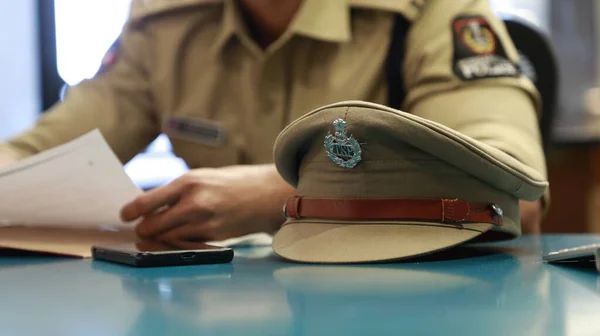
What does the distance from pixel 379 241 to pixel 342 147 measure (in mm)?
74

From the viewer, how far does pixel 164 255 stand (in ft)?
1.62

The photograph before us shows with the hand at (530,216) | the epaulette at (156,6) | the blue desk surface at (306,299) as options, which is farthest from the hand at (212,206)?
the epaulette at (156,6)

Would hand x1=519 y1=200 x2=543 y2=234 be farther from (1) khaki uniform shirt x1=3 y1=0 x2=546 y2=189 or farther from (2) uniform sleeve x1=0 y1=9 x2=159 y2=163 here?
(2) uniform sleeve x1=0 y1=9 x2=159 y2=163

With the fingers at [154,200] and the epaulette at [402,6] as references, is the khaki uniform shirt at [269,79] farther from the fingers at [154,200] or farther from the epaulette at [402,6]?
the fingers at [154,200]

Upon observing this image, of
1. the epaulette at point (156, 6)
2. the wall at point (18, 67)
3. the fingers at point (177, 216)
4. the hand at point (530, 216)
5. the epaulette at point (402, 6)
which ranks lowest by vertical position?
the fingers at point (177, 216)

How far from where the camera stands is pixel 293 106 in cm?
93

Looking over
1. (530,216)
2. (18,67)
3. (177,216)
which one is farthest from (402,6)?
(18,67)

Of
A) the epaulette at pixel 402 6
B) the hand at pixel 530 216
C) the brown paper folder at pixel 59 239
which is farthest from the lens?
the epaulette at pixel 402 6

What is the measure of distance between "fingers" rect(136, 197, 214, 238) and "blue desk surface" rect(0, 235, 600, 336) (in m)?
0.12

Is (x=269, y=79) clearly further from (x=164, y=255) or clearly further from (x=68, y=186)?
(x=164, y=255)

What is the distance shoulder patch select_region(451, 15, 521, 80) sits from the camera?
0.74 m

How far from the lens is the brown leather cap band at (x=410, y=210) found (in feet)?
1.55

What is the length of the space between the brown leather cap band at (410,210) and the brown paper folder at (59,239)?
23cm

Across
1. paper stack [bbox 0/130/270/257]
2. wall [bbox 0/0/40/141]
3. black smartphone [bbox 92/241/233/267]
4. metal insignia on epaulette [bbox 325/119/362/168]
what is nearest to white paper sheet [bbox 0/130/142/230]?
paper stack [bbox 0/130/270/257]
